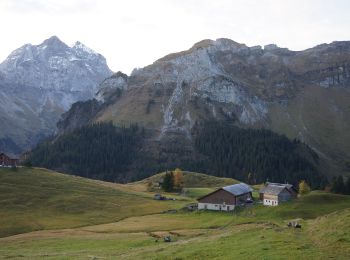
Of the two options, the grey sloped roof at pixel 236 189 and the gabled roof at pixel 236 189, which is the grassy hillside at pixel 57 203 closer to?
the gabled roof at pixel 236 189

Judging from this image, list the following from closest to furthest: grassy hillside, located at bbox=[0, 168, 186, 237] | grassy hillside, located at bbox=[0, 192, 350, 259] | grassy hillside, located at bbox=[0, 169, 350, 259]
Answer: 1. grassy hillside, located at bbox=[0, 192, 350, 259]
2. grassy hillside, located at bbox=[0, 169, 350, 259]
3. grassy hillside, located at bbox=[0, 168, 186, 237]

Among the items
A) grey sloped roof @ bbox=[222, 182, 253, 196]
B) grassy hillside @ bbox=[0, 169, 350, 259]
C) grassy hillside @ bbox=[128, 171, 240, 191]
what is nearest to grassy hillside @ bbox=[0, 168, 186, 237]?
grassy hillside @ bbox=[0, 169, 350, 259]

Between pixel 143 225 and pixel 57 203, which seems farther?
pixel 57 203

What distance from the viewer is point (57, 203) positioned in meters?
120

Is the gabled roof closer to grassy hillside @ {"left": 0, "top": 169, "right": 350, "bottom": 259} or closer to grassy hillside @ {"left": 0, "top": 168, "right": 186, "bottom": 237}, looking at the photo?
grassy hillside @ {"left": 0, "top": 169, "right": 350, "bottom": 259}

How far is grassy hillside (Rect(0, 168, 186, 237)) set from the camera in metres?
102

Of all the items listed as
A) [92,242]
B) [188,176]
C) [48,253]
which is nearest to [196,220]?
[92,242]

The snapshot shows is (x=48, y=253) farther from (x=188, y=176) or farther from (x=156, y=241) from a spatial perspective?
(x=188, y=176)

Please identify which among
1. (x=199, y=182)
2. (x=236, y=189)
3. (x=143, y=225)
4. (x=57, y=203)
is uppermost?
(x=199, y=182)

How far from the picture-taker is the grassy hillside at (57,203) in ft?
336

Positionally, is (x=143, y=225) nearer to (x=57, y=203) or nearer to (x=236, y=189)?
(x=57, y=203)

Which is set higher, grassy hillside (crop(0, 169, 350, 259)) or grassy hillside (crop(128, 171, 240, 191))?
grassy hillside (crop(128, 171, 240, 191))

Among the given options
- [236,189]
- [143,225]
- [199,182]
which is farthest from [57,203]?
[199,182]

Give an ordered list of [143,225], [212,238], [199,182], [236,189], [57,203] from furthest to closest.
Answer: [199,182], [236,189], [57,203], [143,225], [212,238]
